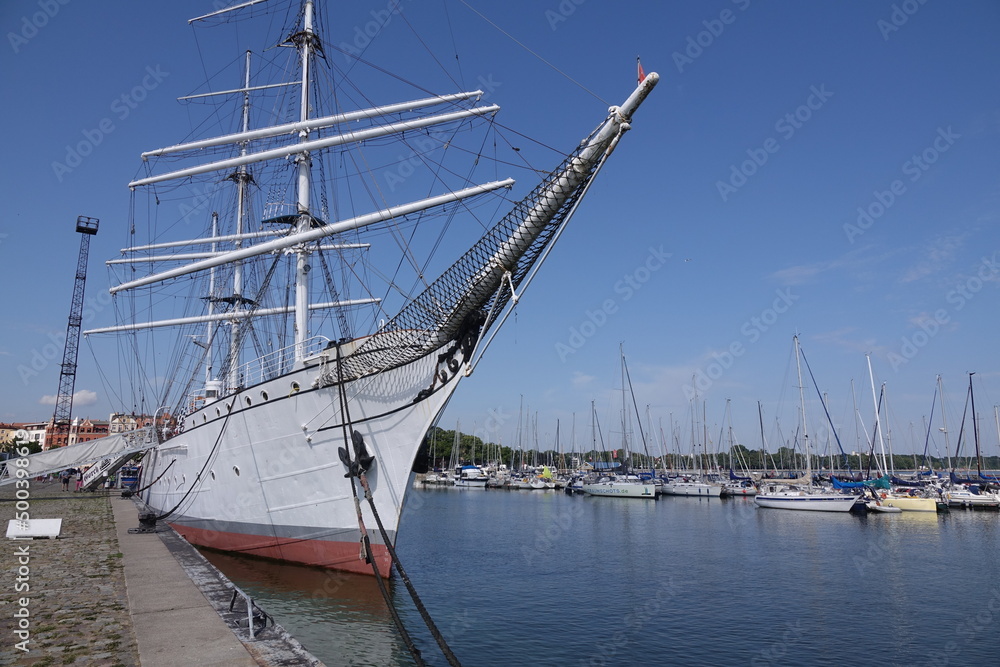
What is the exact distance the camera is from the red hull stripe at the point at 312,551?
46.7 feet

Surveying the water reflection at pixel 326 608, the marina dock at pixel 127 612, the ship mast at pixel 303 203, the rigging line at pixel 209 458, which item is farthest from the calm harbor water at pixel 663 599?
the ship mast at pixel 303 203

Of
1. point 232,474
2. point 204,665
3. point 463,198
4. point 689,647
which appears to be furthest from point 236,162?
point 689,647

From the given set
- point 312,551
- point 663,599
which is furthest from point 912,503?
point 312,551

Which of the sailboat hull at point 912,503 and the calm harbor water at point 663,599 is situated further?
the sailboat hull at point 912,503

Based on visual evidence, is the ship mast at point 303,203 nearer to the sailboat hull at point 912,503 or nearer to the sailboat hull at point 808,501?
the sailboat hull at point 808,501

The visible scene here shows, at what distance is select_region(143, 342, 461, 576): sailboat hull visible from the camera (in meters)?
13.7

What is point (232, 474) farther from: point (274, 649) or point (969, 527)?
point (969, 527)

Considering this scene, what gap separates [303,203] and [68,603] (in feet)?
37.3

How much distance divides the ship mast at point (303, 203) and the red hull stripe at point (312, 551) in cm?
445

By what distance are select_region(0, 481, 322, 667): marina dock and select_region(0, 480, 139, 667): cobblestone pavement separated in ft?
0.04

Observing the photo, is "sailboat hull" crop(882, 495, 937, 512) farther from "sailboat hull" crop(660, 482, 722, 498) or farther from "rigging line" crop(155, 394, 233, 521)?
"rigging line" crop(155, 394, 233, 521)

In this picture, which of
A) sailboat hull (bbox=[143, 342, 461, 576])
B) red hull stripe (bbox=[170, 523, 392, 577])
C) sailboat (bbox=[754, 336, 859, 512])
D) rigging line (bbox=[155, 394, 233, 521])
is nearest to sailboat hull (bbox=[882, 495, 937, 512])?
sailboat (bbox=[754, 336, 859, 512])

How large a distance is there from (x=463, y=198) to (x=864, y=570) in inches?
679

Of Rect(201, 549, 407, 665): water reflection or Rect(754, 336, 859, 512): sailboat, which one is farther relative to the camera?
Rect(754, 336, 859, 512): sailboat
